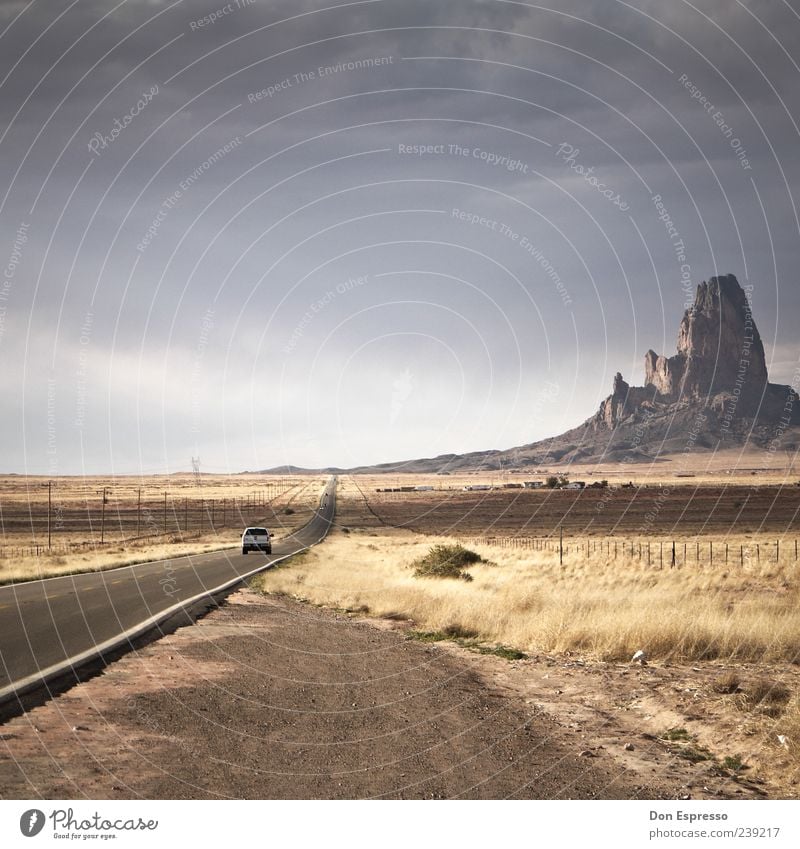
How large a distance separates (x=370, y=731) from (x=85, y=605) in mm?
15899

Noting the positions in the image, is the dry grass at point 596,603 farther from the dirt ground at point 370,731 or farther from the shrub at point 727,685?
the shrub at point 727,685

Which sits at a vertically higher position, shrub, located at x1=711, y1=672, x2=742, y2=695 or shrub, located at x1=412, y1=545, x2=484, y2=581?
shrub, located at x1=711, y1=672, x2=742, y2=695

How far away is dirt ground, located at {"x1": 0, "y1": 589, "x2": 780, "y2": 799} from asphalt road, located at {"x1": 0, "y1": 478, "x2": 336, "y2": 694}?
1926 mm

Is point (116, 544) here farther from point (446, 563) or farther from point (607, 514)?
point (607, 514)

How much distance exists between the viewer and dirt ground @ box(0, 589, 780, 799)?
667cm

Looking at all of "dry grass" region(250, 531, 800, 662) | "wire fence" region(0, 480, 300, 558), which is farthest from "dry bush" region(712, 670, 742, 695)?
"wire fence" region(0, 480, 300, 558)

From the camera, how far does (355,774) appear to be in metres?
6.96

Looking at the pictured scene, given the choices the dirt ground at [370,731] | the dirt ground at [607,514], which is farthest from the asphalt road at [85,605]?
the dirt ground at [607,514]

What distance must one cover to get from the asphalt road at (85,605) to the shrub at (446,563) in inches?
340

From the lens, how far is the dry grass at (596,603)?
13.8 metres

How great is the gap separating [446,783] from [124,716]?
4.13 m

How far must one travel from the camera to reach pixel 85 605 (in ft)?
71.1
